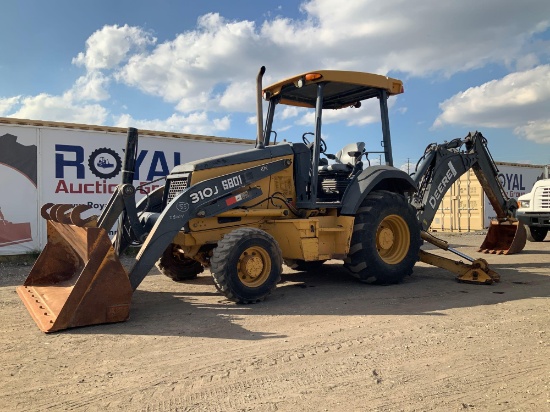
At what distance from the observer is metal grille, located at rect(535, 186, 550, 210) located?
1269 cm

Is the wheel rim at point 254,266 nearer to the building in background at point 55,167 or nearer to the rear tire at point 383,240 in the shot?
the rear tire at point 383,240

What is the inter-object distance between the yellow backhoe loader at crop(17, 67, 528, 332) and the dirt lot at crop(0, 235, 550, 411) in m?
0.36

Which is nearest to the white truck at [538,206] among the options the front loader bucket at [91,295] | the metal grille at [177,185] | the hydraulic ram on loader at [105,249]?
the hydraulic ram on loader at [105,249]

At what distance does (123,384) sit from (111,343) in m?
1.02

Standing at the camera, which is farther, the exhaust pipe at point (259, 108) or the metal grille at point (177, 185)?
the exhaust pipe at point (259, 108)

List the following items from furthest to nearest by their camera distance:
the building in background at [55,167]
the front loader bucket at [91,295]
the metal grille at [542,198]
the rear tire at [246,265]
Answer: the metal grille at [542,198], the building in background at [55,167], the rear tire at [246,265], the front loader bucket at [91,295]

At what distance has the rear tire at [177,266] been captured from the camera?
24.1 ft

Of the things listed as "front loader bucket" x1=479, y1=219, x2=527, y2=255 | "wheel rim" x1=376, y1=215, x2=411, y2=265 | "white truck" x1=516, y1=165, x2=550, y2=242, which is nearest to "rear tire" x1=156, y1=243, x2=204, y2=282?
"wheel rim" x1=376, y1=215, x2=411, y2=265

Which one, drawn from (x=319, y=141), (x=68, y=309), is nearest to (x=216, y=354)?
(x=68, y=309)

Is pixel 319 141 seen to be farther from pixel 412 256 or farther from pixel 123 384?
pixel 123 384

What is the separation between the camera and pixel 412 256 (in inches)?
288

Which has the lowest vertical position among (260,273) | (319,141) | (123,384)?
(123,384)

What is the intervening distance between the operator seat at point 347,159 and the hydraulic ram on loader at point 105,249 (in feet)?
3.08

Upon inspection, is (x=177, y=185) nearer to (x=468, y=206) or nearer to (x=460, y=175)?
(x=460, y=175)
